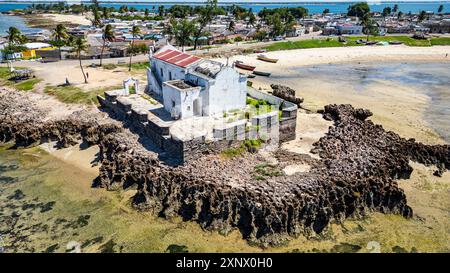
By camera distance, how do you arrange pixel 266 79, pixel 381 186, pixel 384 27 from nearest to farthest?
pixel 381 186, pixel 266 79, pixel 384 27

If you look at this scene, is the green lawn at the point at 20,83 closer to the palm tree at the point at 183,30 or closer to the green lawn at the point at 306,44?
the palm tree at the point at 183,30

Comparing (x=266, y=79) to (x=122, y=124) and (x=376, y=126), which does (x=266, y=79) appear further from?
(x=122, y=124)

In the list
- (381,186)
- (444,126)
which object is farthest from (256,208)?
(444,126)

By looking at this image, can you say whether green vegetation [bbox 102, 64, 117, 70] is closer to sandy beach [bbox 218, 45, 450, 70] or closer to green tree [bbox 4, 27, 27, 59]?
green tree [bbox 4, 27, 27, 59]

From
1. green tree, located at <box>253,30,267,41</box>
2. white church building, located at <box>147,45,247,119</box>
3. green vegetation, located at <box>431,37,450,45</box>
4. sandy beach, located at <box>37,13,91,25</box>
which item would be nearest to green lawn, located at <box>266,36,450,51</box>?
green vegetation, located at <box>431,37,450,45</box>

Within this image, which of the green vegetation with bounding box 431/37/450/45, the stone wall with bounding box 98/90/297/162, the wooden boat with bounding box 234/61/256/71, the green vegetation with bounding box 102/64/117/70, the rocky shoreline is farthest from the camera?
the green vegetation with bounding box 431/37/450/45

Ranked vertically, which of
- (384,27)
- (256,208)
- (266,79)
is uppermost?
(384,27)
